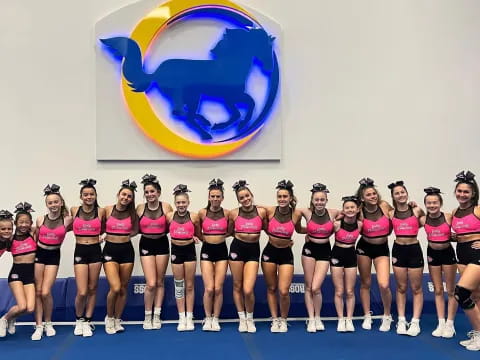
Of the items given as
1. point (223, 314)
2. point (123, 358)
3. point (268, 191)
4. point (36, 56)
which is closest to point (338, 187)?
point (268, 191)

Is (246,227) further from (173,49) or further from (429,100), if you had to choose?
(429,100)

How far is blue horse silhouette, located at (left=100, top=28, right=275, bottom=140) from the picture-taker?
582cm

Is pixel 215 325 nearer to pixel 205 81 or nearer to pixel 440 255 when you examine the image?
pixel 440 255

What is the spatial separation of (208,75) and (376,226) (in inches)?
113

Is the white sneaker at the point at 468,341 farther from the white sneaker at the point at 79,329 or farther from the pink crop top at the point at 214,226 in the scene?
the white sneaker at the point at 79,329

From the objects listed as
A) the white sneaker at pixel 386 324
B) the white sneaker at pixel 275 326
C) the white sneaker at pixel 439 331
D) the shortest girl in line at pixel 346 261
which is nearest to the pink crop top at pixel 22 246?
the white sneaker at pixel 275 326

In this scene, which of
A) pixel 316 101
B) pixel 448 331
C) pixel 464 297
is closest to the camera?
pixel 464 297

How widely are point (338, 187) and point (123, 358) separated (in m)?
3.60

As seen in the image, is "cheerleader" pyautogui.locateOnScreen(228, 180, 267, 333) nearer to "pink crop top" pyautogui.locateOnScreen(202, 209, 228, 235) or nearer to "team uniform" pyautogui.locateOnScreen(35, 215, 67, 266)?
"pink crop top" pyautogui.locateOnScreen(202, 209, 228, 235)

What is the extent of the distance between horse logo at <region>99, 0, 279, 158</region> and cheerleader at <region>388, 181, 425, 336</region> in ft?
7.17

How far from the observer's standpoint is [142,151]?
19.2ft

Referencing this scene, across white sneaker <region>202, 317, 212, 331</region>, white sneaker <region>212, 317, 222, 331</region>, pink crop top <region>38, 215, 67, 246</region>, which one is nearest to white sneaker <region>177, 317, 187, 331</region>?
white sneaker <region>202, 317, 212, 331</region>

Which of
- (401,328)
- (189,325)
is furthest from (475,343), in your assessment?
(189,325)

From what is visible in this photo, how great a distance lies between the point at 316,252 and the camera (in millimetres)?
4715
